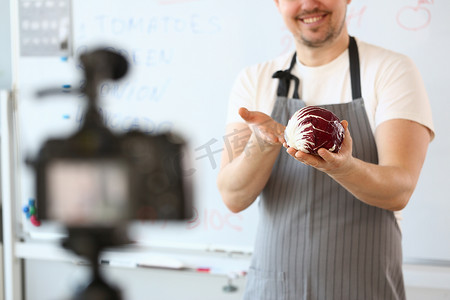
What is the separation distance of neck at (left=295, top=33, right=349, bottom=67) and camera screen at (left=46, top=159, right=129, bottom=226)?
555mm

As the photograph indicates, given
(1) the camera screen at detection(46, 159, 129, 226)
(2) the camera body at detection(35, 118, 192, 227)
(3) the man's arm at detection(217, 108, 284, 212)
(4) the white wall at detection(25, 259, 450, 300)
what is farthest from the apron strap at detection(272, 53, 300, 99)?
(4) the white wall at detection(25, 259, 450, 300)

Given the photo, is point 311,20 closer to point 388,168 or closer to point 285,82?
point 285,82

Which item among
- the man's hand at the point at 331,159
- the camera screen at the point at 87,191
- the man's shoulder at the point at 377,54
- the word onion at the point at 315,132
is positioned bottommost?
the camera screen at the point at 87,191

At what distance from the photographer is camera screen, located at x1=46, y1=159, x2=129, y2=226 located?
0.72 m

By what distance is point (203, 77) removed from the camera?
1525mm

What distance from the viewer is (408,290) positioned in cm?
137

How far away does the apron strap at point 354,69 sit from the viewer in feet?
3.31

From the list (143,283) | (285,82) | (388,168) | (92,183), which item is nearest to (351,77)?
(285,82)

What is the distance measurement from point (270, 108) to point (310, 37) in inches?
7.6

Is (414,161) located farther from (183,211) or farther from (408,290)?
(408,290)

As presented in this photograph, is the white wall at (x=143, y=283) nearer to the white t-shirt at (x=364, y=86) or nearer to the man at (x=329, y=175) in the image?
the man at (x=329, y=175)

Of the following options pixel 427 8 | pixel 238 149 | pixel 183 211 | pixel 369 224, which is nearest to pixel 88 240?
pixel 183 211

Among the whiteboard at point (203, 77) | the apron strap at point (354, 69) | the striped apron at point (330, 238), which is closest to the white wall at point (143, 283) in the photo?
the whiteboard at point (203, 77)

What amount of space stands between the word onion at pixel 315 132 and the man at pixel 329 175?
0.25 ft
